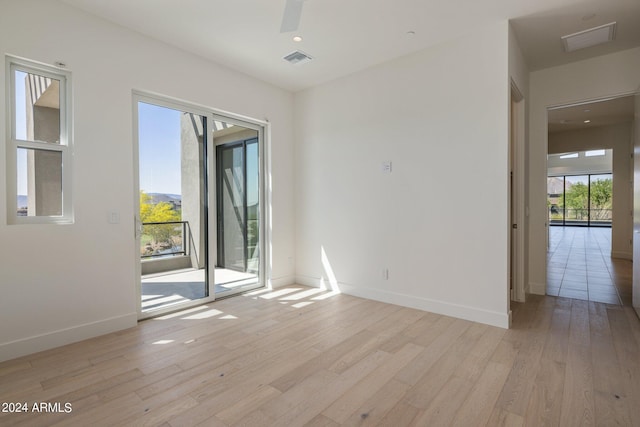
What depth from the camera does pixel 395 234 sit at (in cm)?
402

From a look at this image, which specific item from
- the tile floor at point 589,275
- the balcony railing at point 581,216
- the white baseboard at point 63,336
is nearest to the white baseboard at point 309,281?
the white baseboard at point 63,336

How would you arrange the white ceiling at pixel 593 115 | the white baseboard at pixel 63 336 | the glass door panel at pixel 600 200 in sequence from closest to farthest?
the white baseboard at pixel 63 336, the white ceiling at pixel 593 115, the glass door panel at pixel 600 200

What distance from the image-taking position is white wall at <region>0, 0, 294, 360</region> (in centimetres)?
267

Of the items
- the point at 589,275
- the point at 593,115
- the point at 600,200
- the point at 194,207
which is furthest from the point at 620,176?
the point at 600,200

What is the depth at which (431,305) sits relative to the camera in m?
3.72

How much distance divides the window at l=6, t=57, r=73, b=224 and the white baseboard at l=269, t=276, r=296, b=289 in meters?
2.71

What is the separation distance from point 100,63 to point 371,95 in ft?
10.0

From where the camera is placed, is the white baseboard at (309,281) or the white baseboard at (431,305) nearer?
the white baseboard at (431,305)

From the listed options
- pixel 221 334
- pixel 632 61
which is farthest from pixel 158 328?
pixel 632 61

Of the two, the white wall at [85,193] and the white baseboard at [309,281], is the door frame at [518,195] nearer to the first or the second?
the white baseboard at [309,281]

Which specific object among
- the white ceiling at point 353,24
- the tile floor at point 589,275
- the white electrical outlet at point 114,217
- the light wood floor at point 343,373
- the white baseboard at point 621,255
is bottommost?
the light wood floor at point 343,373

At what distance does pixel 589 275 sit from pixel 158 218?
22.0 feet

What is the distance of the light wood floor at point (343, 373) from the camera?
191cm

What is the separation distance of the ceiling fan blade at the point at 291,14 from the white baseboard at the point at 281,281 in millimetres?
3576
